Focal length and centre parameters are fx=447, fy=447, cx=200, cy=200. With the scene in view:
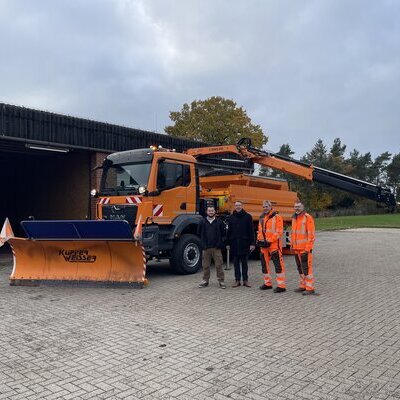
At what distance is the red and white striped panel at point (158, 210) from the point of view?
32.3ft

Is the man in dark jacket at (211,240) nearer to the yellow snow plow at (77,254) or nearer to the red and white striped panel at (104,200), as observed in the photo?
the yellow snow plow at (77,254)

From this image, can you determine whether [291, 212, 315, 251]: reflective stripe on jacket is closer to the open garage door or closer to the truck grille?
the truck grille

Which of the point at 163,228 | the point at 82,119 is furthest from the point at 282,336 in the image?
the point at 82,119

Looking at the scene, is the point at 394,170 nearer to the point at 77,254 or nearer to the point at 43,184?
the point at 43,184

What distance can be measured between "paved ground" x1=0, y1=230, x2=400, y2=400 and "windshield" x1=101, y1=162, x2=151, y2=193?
238 cm

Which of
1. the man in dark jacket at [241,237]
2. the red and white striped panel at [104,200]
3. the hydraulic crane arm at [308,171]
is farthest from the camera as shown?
the hydraulic crane arm at [308,171]

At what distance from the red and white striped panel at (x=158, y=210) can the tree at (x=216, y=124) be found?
1360 inches

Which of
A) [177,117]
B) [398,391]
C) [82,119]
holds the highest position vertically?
[177,117]

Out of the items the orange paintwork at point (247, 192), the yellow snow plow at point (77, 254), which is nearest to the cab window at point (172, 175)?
the orange paintwork at point (247, 192)

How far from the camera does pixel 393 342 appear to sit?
539 centimetres

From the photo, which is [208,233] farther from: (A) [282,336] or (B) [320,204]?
(B) [320,204]

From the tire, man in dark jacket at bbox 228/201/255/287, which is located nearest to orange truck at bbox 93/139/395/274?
the tire

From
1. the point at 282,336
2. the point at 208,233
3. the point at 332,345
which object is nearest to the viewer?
→ the point at 332,345

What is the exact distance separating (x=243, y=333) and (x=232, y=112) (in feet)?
135
